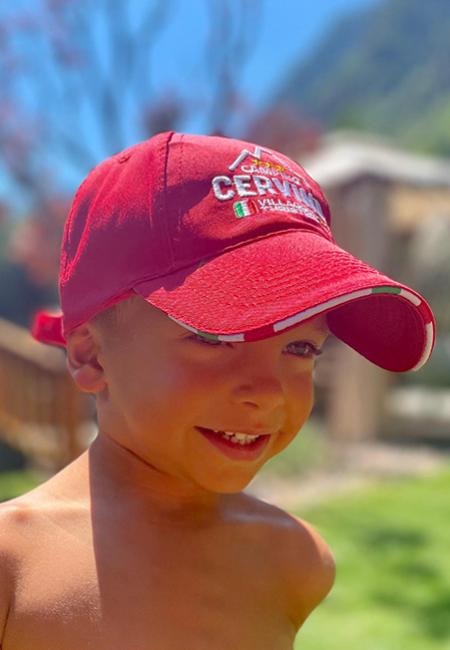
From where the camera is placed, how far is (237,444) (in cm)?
122

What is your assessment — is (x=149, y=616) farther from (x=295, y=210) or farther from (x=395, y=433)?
(x=395, y=433)

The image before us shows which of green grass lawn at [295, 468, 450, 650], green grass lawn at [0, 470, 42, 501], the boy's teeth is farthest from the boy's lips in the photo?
green grass lawn at [0, 470, 42, 501]

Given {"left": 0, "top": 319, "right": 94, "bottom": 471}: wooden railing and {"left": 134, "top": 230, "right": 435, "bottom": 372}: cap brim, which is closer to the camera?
{"left": 134, "top": 230, "right": 435, "bottom": 372}: cap brim

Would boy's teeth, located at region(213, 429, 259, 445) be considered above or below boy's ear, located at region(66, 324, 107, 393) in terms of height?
below

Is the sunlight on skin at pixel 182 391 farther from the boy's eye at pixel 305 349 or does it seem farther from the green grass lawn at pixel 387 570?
the green grass lawn at pixel 387 570

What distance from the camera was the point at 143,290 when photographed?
120cm

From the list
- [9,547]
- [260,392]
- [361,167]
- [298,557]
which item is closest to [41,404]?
[361,167]

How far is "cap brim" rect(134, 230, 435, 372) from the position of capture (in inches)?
45.1

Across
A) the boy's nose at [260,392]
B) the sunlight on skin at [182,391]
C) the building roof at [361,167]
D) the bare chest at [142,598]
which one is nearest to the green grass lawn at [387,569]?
the bare chest at [142,598]

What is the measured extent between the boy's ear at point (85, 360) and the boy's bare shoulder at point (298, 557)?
374 mm

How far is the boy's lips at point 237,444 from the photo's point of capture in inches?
47.7

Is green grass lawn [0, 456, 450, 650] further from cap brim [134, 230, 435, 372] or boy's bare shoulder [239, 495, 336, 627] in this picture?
cap brim [134, 230, 435, 372]

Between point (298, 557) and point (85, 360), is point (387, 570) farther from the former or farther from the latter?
point (85, 360)

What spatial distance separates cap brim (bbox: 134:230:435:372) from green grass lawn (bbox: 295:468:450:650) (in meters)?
2.38
